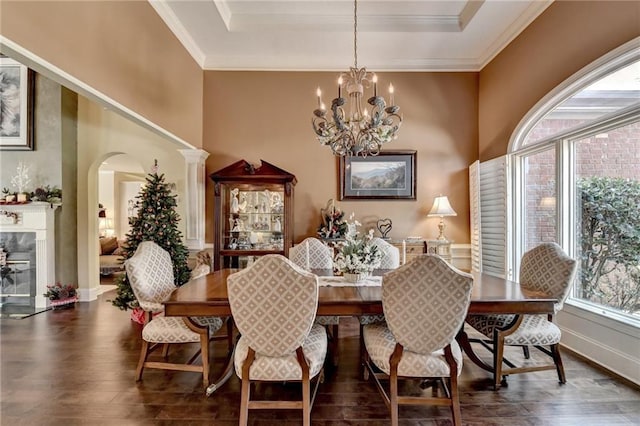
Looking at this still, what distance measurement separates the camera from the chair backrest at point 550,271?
2346 mm

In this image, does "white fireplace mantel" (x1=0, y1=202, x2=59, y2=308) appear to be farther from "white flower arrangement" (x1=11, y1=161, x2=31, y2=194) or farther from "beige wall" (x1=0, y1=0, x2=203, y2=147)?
"beige wall" (x1=0, y1=0, x2=203, y2=147)

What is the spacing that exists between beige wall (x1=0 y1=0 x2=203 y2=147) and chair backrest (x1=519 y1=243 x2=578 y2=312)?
397cm

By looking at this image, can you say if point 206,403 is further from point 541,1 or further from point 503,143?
point 541,1

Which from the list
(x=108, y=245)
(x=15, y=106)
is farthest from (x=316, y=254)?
(x=108, y=245)

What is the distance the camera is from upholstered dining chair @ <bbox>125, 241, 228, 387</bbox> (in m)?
2.31

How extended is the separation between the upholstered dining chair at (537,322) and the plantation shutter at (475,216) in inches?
65.8

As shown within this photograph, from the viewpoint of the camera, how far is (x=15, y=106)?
4539 millimetres

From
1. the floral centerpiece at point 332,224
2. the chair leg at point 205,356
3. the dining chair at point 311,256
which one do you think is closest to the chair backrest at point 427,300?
the dining chair at point 311,256

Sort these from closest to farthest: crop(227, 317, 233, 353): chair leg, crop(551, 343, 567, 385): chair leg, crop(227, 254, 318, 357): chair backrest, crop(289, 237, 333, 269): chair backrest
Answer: crop(227, 254, 318, 357): chair backrest, crop(551, 343, 567, 385): chair leg, crop(227, 317, 233, 353): chair leg, crop(289, 237, 333, 269): chair backrest

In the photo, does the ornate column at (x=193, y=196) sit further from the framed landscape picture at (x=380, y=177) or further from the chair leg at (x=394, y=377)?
the chair leg at (x=394, y=377)

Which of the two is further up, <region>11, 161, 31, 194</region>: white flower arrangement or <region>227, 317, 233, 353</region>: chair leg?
<region>11, 161, 31, 194</region>: white flower arrangement

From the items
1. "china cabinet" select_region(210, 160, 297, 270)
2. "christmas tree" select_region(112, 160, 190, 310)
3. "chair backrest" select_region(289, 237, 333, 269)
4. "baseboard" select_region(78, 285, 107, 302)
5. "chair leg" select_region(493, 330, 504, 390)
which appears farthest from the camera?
"baseboard" select_region(78, 285, 107, 302)

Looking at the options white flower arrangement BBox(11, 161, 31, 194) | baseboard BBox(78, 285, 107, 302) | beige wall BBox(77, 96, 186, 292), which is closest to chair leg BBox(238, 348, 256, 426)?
beige wall BBox(77, 96, 186, 292)

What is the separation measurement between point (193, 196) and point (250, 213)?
0.86m
